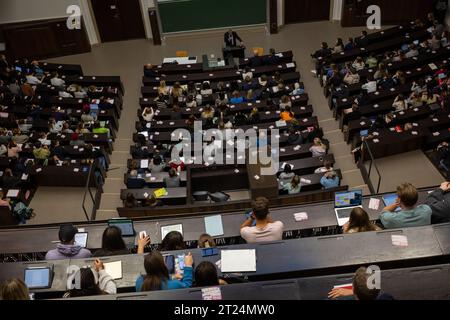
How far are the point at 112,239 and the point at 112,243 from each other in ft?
0.22

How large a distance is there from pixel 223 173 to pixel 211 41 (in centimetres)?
786

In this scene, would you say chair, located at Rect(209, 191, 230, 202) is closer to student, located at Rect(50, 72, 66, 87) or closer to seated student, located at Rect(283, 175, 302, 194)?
seated student, located at Rect(283, 175, 302, 194)

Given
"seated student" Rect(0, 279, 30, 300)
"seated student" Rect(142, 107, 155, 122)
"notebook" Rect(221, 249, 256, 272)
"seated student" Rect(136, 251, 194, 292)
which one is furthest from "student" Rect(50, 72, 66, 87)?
"seated student" Rect(0, 279, 30, 300)

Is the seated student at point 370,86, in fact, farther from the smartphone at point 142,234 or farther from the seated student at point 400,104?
the smartphone at point 142,234

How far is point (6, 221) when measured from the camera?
10.5m

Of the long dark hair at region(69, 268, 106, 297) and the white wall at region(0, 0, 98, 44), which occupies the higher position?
the white wall at region(0, 0, 98, 44)

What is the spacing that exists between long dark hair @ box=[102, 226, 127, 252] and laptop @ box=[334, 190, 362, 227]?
10.3 ft

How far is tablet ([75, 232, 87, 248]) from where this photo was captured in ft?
23.6

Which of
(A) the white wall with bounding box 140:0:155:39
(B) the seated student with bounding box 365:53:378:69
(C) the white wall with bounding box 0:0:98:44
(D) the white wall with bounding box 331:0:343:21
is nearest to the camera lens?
(B) the seated student with bounding box 365:53:378:69

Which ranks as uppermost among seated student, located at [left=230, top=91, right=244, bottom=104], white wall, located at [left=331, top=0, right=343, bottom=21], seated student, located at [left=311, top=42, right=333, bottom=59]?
white wall, located at [left=331, top=0, right=343, bottom=21]

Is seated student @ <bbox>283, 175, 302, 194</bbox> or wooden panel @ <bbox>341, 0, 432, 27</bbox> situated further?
wooden panel @ <bbox>341, 0, 432, 27</bbox>

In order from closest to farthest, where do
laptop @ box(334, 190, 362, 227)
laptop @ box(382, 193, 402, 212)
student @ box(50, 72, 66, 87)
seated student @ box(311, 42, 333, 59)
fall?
laptop @ box(334, 190, 362, 227) < laptop @ box(382, 193, 402, 212) < student @ box(50, 72, 66, 87) < seated student @ box(311, 42, 333, 59)

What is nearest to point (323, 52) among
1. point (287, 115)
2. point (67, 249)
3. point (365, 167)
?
point (287, 115)

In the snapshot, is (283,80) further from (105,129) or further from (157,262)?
(157,262)
